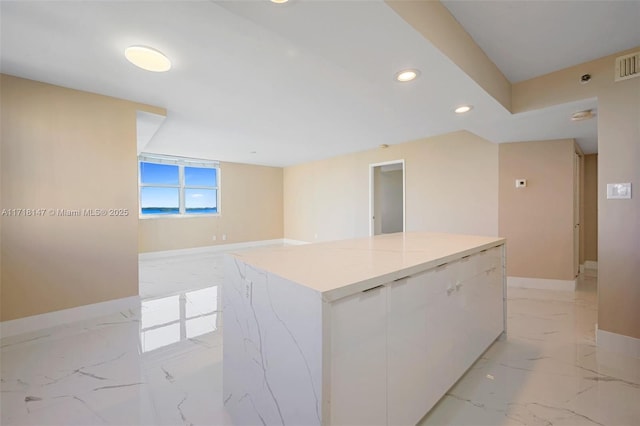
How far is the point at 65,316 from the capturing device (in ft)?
8.59

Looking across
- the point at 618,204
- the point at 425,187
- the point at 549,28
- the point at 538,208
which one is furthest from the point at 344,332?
the point at 425,187

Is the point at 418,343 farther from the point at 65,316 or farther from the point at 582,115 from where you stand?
the point at 65,316

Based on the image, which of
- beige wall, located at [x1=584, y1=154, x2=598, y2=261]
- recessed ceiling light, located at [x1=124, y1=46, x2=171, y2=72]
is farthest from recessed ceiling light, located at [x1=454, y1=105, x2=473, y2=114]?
beige wall, located at [x1=584, y1=154, x2=598, y2=261]

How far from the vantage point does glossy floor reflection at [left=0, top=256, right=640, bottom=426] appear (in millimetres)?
1462

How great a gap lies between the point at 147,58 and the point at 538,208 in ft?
16.7

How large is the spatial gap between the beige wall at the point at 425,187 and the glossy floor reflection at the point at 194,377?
1.89 m

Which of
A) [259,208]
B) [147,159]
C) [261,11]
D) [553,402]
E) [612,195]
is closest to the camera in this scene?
[261,11]

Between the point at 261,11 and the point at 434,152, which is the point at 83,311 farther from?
the point at 434,152

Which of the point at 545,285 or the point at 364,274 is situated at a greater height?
the point at 364,274

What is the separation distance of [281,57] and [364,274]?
1941mm

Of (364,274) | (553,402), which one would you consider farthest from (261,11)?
(553,402)

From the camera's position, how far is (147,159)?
586 centimetres

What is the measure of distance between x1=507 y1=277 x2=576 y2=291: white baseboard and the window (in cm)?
659

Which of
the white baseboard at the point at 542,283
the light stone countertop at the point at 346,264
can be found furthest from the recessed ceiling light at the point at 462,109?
the white baseboard at the point at 542,283
